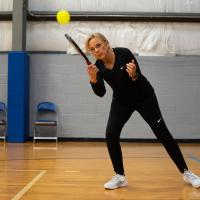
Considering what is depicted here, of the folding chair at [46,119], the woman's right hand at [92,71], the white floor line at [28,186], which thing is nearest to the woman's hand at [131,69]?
the woman's right hand at [92,71]

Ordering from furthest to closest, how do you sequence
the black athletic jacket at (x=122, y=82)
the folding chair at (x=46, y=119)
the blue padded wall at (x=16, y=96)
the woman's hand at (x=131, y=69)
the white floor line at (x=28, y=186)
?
the folding chair at (x=46, y=119)
the blue padded wall at (x=16, y=96)
the black athletic jacket at (x=122, y=82)
the white floor line at (x=28, y=186)
the woman's hand at (x=131, y=69)

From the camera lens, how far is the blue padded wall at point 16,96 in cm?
891

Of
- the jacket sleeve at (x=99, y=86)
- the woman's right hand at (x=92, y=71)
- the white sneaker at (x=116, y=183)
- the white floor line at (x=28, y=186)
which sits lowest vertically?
the white floor line at (x=28, y=186)

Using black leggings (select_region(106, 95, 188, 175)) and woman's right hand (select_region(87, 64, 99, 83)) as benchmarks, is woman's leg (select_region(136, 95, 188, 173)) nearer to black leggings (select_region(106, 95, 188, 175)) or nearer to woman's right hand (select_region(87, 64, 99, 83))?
black leggings (select_region(106, 95, 188, 175))

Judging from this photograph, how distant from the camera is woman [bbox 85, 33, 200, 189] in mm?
3507

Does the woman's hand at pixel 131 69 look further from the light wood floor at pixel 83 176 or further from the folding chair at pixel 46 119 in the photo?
the folding chair at pixel 46 119

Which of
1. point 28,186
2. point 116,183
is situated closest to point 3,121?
point 28,186

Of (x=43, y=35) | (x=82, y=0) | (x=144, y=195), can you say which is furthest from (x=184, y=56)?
(x=144, y=195)

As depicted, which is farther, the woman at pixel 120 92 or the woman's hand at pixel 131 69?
the woman at pixel 120 92

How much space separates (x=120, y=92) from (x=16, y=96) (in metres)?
5.72

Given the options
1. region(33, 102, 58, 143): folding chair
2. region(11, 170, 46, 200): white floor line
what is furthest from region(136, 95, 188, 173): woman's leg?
region(33, 102, 58, 143): folding chair

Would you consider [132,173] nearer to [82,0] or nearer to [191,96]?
[191,96]

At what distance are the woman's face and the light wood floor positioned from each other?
129 cm

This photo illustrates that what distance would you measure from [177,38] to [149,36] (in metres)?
0.68
